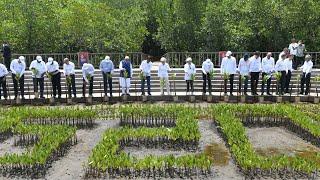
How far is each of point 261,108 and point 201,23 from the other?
14.6m

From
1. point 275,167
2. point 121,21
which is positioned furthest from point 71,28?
point 275,167

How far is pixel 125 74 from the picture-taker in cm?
1984

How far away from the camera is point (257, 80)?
66.0ft

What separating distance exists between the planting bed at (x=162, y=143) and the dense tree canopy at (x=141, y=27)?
388 inches

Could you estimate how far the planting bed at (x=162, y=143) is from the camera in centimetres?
1034

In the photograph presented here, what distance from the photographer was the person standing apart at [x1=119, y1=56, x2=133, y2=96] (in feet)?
65.5

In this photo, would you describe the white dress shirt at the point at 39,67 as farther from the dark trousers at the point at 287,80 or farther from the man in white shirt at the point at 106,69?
the dark trousers at the point at 287,80

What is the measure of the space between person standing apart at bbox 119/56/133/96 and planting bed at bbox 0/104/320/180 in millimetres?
2274

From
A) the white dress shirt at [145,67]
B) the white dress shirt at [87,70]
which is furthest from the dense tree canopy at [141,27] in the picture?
the white dress shirt at [87,70]

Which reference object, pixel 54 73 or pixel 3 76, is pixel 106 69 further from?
pixel 3 76

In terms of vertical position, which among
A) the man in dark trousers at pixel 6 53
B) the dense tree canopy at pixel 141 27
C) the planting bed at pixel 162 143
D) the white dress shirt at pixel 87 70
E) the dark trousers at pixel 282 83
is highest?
the dense tree canopy at pixel 141 27

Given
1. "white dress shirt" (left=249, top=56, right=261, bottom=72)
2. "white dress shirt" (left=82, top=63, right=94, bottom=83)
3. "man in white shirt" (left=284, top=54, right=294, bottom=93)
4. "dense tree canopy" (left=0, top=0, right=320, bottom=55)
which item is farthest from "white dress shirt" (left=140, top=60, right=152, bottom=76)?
"dense tree canopy" (left=0, top=0, right=320, bottom=55)

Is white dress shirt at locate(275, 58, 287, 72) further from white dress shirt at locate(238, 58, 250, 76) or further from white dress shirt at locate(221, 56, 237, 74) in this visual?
white dress shirt at locate(221, 56, 237, 74)

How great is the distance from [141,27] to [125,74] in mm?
10077
